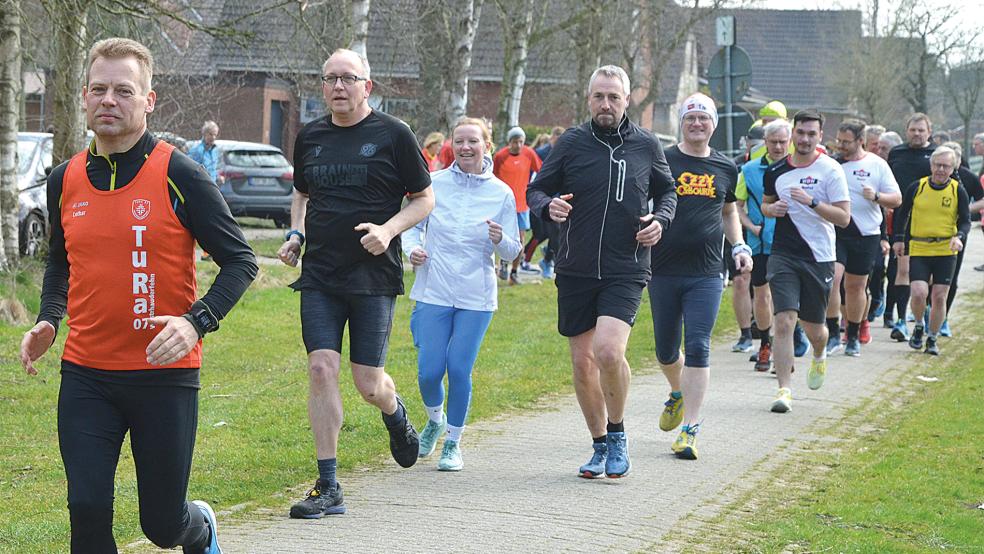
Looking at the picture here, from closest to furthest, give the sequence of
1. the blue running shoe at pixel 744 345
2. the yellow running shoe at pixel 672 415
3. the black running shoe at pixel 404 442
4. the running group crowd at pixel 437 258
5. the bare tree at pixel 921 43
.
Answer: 1. the running group crowd at pixel 437 258
2. the black running shoe at pixel 404 442
3. the yellow running shoe at pixel 672 415
4. the blue running shoe at pixel 744 345
5. the bare tree at pixel 921 43

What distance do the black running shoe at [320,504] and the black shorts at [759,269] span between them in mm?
6744

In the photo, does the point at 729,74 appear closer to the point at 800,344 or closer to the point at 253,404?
the point at 800,344

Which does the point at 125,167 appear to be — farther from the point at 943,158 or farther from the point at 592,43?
the point at 592,43

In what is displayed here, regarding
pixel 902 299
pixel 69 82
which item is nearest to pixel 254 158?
pixel 69 82

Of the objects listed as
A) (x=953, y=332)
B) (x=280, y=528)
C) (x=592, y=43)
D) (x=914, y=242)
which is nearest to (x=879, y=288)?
(x=953, y=332)

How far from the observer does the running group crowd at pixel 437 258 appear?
4.77 metres

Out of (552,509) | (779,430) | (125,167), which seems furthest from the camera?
(779,430)

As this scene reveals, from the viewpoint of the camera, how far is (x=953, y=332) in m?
16.6

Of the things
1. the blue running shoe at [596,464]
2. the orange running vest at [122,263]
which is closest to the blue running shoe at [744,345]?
the blue running shoe at [596,464]

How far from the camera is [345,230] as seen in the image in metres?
6.88

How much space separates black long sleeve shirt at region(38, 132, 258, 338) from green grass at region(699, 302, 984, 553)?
2802mm

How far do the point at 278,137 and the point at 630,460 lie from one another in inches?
1435

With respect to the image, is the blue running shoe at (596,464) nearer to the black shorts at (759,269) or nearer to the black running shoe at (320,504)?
the black running shoe at (320,504)

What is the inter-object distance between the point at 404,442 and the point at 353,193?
59.2 inches
